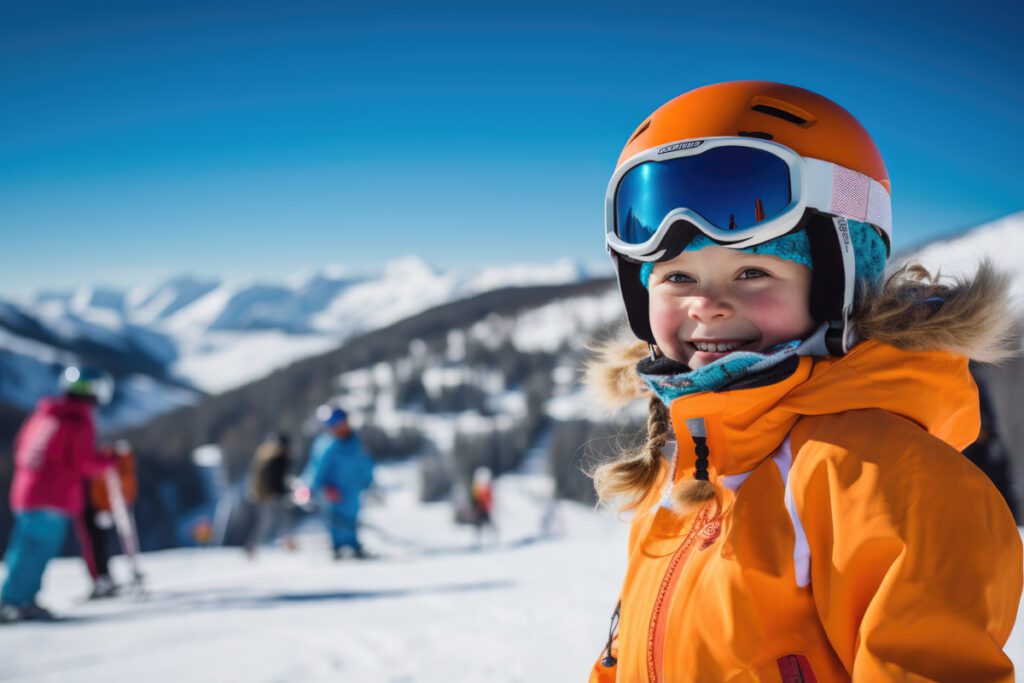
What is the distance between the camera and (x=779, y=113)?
1.58m

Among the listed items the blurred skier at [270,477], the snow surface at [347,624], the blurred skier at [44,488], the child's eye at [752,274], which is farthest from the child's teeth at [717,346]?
the blurred skier at [270,477]

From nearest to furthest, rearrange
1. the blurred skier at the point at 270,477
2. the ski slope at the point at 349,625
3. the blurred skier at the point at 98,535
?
the ski slope at the point at 349,625, the blurred skier at the point at 98,535, the blurred skier at the point at 270,477

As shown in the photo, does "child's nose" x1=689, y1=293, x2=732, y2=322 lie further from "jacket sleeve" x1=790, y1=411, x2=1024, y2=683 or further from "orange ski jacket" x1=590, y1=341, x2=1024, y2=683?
"jacket sleeve" x1=790, y1=411, x2=1024, y2=683

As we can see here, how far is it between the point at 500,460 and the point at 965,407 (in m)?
60.7

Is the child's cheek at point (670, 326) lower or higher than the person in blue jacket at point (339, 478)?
higher

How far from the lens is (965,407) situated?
1388mm

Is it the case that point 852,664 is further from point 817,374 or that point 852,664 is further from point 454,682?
point 454,682

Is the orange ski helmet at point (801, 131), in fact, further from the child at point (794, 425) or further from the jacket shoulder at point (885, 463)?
the jacket shoulder at point (885, 463)

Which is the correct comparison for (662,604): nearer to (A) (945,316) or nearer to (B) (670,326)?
(B) (670,326)

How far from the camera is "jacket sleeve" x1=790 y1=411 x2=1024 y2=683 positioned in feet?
3.22

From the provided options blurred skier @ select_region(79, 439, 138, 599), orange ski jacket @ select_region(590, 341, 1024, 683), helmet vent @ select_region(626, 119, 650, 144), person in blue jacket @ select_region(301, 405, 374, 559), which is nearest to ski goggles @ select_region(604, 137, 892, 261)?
helmet vent @ select_region(626, 119, 650, 144)

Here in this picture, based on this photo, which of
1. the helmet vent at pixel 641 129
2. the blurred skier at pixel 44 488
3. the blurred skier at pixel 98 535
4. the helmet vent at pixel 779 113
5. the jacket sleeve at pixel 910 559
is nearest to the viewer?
the jacket sleeve at pixel 910 559

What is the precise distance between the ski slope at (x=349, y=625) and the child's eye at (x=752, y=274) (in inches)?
37.8

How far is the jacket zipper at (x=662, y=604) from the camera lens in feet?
4.51
